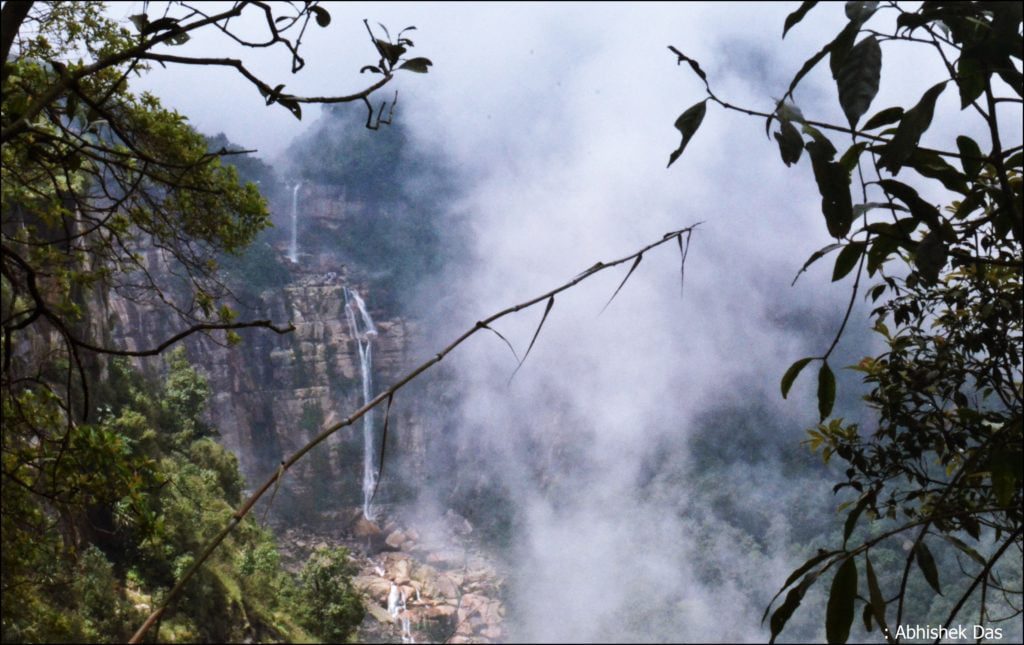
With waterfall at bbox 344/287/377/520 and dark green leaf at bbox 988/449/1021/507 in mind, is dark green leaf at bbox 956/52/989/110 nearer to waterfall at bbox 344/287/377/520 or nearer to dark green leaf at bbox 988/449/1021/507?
dark green leaf at bbox 988/449/1021/507

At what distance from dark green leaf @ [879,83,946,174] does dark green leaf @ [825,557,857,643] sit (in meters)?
0.21

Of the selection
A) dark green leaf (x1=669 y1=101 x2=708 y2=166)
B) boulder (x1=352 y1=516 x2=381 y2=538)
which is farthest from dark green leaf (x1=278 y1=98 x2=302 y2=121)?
boulder (x1=352 y1=516 x2=381 y2=538)

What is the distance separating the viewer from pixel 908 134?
0.42m

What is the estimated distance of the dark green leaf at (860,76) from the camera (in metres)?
0.41

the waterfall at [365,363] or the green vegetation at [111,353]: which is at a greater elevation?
the waterfall at [365,363]

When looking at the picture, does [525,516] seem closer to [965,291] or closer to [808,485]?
[808,485]

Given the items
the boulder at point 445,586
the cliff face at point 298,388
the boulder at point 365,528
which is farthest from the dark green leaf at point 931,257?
the boulder at point 365,528

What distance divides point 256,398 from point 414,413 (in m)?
2.87

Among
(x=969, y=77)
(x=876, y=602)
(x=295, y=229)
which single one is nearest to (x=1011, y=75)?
(x=969, y=77)

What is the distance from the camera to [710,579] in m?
12.0

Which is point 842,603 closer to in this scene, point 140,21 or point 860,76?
point 860,76

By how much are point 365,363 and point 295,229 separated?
9.56 ft

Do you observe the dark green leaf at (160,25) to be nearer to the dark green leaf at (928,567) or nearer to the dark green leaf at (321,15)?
the dark green leaf at (321,15)

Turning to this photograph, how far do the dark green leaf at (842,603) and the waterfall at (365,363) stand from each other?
13751 mm
